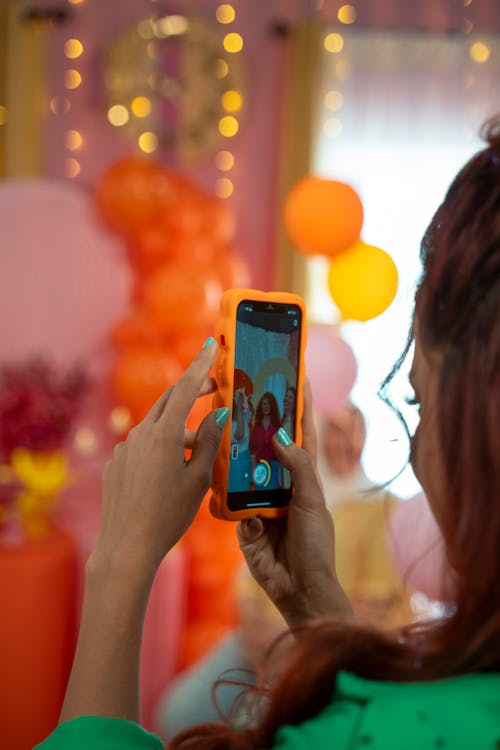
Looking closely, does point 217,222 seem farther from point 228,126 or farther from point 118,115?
point 118,115

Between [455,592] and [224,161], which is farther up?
[224,161]

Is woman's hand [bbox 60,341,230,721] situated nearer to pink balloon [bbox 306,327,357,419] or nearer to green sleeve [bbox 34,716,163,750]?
green sleeve [bbox 34,716,163,750]

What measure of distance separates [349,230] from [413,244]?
0.68 meters

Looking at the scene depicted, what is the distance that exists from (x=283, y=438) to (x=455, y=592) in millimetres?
380

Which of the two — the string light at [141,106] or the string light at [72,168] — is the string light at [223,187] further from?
the string light at [72,168]

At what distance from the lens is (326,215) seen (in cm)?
271

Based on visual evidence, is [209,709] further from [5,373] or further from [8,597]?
[5,373]

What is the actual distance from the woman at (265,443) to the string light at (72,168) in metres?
2.62

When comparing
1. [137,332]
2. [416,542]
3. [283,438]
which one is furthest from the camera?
[137,332]

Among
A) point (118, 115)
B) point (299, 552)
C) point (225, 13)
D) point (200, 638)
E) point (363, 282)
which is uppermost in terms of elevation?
Answer: point (225, 13)

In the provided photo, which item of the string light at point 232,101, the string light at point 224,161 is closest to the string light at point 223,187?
the string light at point 224,161

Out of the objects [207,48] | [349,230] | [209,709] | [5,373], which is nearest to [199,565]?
[209,709]

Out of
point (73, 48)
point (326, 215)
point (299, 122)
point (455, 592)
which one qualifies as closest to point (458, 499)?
point (455, 592)

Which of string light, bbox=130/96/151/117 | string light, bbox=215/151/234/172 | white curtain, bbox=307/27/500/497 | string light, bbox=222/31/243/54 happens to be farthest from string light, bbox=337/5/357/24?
string light, bbox=130/96/151/117
